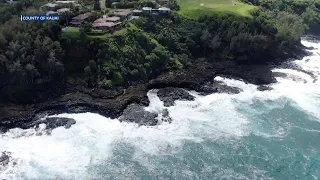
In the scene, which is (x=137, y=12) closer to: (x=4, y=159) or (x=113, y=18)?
(x=113, y=18)

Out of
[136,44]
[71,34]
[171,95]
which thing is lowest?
[171,95]

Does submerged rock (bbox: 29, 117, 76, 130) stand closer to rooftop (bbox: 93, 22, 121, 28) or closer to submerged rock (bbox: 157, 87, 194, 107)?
submerged rock (bbox: 157, 87, 194, 107)

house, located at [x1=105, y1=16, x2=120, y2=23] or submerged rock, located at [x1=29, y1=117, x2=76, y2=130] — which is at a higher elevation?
house, located at [x1=105, y1=16, x2=120, y2=23]

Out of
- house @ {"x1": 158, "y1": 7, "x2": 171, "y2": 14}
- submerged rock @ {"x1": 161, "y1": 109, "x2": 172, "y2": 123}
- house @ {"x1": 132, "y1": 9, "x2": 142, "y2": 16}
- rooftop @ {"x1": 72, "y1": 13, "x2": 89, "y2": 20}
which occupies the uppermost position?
house @ {"x1": 158, "y1": 7, "x2": 171, "y2": 14}

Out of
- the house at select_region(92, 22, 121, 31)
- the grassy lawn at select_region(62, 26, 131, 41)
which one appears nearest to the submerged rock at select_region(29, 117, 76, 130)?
the grassy lawn at select_region(62, 26, 131, 41)

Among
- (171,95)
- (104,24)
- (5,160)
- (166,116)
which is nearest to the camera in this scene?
(5,160)

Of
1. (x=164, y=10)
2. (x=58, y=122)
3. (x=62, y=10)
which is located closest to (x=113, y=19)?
(x=62, y=10)
